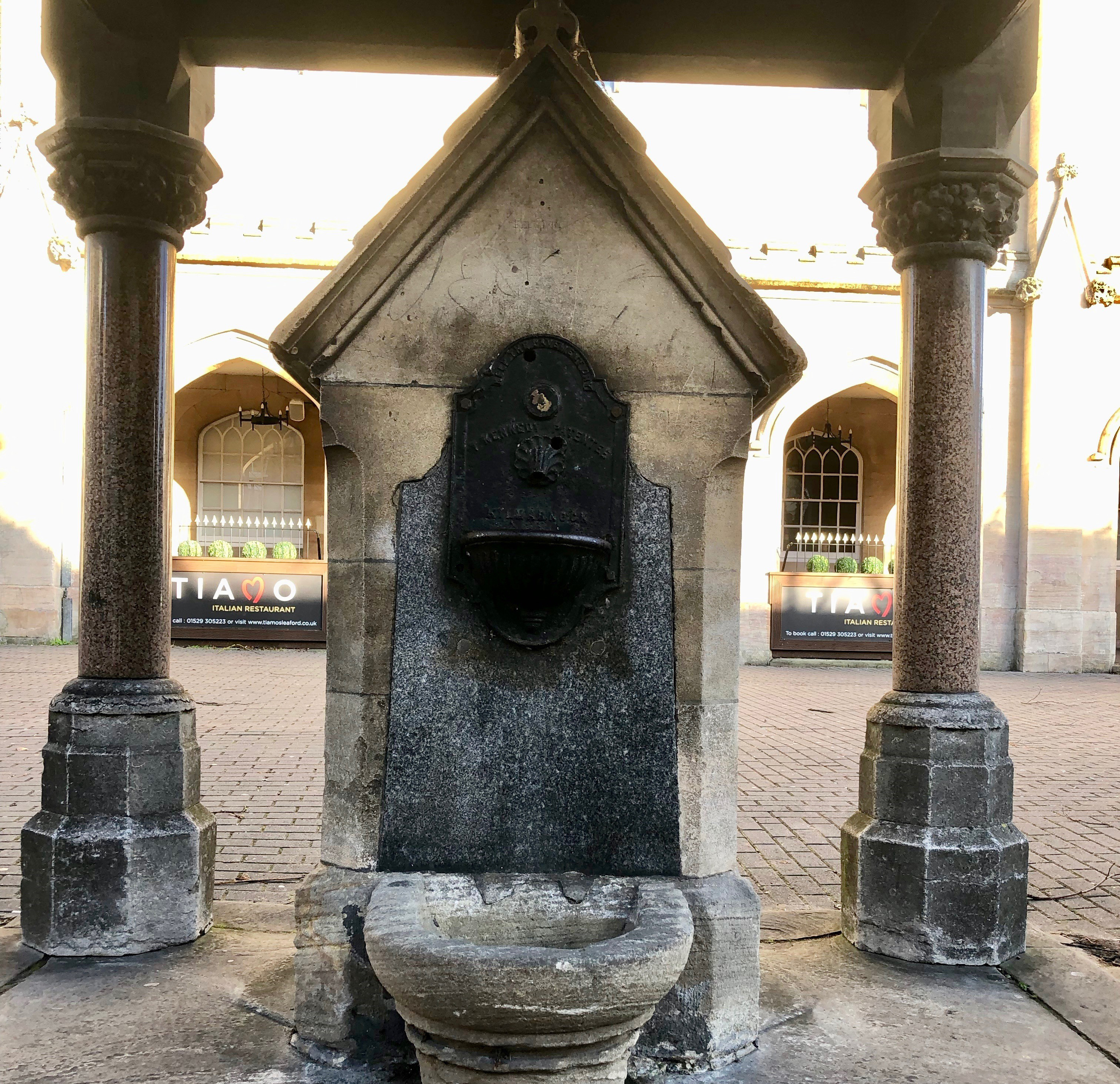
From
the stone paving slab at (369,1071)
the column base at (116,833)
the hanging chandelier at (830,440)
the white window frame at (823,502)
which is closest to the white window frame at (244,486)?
the white window frame at (823,502)

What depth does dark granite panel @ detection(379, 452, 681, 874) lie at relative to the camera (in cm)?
285

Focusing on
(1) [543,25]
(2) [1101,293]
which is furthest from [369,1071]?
(2) [1101,293]

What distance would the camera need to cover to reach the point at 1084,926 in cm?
415

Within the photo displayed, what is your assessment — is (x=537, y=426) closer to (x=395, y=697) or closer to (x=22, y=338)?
(x=395, y=697)

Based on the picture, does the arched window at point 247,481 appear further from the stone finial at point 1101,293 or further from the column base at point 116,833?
the column base at point 116,833

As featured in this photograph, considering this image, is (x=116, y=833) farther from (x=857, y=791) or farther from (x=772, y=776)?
(x=772, y=776)

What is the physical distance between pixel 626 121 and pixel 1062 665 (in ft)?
51.1

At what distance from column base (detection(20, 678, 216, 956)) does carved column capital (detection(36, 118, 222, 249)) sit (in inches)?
66.1

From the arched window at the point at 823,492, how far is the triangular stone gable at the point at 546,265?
18.3 meters

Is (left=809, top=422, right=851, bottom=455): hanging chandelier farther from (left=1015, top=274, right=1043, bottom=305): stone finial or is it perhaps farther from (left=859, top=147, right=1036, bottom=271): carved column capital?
(left=859, top=147, right=1036, bottom=271): carved column capital

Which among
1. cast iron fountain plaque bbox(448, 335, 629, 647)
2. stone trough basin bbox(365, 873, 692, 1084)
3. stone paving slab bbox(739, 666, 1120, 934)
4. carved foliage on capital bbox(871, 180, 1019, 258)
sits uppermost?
carved foliage on capital bbox(871, 180, 1019, 258)

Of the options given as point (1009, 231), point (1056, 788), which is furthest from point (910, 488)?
point (1056, 788)

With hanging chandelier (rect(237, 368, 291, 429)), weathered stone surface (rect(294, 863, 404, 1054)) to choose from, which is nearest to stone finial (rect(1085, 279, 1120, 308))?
hanging chandelier (rect(237, 368, 291, 429))

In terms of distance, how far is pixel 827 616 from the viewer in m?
16.5
